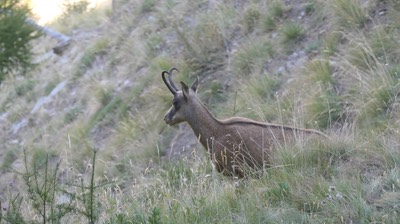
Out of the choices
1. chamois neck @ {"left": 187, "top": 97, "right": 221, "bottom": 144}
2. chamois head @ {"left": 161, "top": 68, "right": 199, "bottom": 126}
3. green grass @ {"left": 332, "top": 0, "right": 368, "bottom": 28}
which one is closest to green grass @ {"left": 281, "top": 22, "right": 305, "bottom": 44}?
green grass @ {"left": 332, "top": 0, "right": 368, "bottom": 28}

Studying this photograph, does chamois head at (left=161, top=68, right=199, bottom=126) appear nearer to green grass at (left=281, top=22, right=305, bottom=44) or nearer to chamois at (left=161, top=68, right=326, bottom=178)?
chamois at (left=161, top=68, right=326, bottom=178)

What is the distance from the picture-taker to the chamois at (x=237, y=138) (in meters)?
7.35

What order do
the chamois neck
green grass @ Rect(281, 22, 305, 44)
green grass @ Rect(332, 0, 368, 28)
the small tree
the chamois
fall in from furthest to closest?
the small tree
green grass @ Rect(281, 22, 305, 44)
green grass @ Rect(332, 0, 368, 28)
the chamois neck
the chamois

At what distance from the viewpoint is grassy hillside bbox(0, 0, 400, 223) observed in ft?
19.7

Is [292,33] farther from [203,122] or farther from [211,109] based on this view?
[203,122]

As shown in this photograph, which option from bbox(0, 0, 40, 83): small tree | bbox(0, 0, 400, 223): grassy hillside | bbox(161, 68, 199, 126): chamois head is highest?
bbox(0, 0, 40, 83): small tree

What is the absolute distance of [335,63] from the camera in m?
10.2

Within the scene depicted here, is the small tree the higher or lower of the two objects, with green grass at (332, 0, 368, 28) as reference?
higher

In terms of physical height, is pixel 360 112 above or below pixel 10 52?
below

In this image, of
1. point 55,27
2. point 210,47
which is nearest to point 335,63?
Result: point 210,47

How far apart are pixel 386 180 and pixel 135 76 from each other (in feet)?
29.1

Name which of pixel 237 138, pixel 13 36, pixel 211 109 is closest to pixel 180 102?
pixel 237 138

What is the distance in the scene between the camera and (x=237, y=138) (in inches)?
305

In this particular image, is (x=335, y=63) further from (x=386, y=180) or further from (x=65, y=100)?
(x=65, y=100)
